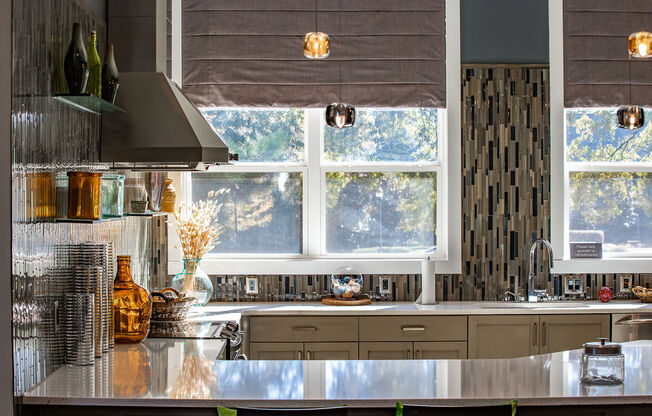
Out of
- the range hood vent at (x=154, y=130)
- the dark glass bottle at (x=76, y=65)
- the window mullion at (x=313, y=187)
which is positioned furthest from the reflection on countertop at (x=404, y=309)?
the dark glass bottle at (x=76, y=65)

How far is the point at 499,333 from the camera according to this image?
4.63 meters

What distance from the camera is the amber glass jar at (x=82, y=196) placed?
2.94m

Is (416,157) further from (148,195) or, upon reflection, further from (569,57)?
(148,195)

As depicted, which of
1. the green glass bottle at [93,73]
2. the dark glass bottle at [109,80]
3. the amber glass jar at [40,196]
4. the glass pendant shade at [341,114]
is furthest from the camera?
the glass pendant shade at [341,114]

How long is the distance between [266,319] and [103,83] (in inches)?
75.1

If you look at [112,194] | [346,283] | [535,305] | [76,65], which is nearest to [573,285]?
[535,305]

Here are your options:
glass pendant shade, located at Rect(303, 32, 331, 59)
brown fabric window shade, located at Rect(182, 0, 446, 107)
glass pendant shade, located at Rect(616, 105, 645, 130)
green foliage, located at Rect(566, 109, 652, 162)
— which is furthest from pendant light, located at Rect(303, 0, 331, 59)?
green foliage, located at Rect(566, 109, 652, 162)

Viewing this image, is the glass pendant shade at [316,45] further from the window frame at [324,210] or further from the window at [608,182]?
the window at [608,182]

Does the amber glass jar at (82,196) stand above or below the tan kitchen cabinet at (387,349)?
above

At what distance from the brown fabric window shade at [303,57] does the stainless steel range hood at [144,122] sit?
3.62 ft

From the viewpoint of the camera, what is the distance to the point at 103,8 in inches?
153

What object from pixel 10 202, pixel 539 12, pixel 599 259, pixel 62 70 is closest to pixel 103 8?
pixel 62 70

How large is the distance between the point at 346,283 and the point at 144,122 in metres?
1.97

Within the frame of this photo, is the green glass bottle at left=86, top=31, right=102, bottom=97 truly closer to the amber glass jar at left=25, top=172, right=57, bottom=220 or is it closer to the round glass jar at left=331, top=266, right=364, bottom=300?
the amber glass jar at left=25, top=172, right=57, bottom=220
